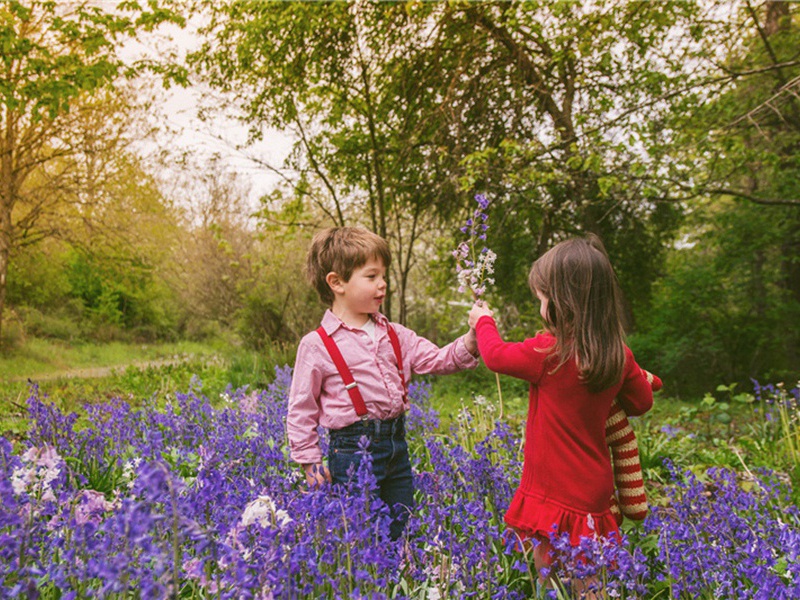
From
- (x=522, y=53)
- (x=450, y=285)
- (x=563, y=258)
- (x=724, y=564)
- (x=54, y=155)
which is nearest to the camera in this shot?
(x=724, y=564)

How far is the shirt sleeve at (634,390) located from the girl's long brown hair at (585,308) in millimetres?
128

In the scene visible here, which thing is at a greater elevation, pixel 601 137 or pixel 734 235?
pixel 601 137

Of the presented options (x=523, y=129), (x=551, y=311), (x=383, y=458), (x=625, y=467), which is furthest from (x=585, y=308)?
(x=523, y=129)

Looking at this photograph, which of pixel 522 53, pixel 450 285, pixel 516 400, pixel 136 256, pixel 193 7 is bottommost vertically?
pixel 516 400

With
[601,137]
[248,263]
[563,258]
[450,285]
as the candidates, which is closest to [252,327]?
[248,263]

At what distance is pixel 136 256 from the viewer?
15.6 meters

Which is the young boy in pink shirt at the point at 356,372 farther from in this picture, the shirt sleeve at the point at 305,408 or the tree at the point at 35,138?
the tree at the point at 35,138

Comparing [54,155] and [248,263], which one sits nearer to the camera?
[54,155]

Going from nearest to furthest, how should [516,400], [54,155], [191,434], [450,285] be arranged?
[191,434]
[516,400]
[450,285]
[54,155]

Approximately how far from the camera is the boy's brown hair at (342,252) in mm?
2643

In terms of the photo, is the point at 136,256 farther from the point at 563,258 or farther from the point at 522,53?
the point at 563,258

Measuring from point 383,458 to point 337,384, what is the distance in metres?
0.36

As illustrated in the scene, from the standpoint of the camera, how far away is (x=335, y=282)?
271 centimetres

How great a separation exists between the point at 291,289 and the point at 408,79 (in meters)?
5.37
